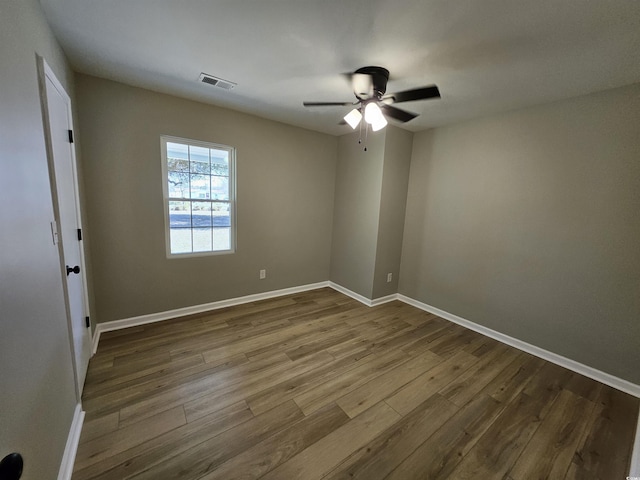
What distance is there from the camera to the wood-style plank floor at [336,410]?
1.47 m

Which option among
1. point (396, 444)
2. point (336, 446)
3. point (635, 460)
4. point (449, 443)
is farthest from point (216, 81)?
point (635, 460)

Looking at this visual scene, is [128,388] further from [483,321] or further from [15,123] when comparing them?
[483,321]

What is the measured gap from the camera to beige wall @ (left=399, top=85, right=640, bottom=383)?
216 cm

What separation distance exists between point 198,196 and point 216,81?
1295 millimetres

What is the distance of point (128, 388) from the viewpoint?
1941mm

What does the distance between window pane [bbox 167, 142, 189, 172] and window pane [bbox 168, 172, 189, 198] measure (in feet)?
0.19

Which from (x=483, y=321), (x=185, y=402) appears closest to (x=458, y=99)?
(x=483, y=321)

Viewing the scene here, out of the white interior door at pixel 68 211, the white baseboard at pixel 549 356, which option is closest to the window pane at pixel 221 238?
the white interior door at pixel 68 211

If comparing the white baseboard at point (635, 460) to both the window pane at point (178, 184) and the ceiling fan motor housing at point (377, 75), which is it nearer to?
the ceiling fan motor housing at point (377, 75)

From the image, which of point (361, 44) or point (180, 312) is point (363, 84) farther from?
point (180, 312)

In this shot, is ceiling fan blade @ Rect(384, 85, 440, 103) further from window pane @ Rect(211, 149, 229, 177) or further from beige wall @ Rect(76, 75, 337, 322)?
window pane @ Rect(211, 149, 229, 177)

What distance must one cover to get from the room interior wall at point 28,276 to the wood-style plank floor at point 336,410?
466 millimetres

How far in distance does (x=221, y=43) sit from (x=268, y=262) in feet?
8.61

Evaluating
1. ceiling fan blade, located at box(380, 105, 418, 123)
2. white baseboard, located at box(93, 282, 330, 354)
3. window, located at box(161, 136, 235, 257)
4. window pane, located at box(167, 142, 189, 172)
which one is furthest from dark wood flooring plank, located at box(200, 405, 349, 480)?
window pane, located at box(167, 142, 189, 172)
